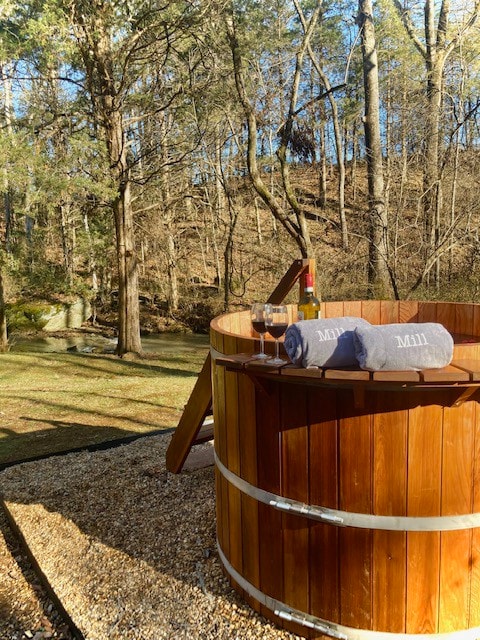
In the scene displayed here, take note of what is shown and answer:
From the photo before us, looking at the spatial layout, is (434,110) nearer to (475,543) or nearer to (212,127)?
(212,127)

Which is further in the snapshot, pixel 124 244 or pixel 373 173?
pixel 124 244

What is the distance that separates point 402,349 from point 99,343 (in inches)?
576

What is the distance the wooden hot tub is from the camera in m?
2.11

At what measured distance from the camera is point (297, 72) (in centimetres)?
957

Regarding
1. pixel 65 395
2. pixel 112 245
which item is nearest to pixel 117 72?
pixel 112 245

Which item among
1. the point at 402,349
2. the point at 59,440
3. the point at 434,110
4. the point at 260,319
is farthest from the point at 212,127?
the point at 402,349

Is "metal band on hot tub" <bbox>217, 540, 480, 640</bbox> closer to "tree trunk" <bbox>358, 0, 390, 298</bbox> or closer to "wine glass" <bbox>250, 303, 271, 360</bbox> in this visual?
"wine glass" <bbox>250, 303, 271, 360</bbox>

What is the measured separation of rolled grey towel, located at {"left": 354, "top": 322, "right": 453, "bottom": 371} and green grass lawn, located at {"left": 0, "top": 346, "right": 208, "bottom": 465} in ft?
14.5

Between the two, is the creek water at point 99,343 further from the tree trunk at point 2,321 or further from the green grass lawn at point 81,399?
the green grass lawn at point 81,399

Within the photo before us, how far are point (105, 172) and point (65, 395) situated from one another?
5107 mm

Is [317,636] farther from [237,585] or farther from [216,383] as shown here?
[216,383]

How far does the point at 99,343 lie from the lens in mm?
15750

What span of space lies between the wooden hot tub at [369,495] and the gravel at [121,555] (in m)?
0.41

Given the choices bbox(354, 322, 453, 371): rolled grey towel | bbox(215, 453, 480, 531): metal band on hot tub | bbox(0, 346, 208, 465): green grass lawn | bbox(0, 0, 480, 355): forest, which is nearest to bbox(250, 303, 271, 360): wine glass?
bbox(354, 322, 453, 371): rolled grey towel
